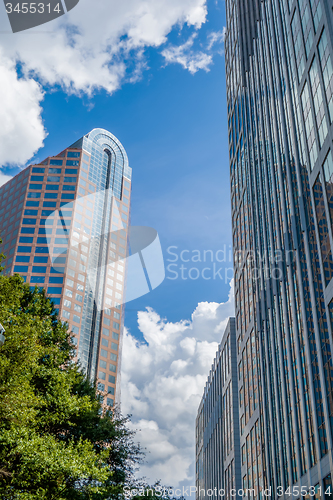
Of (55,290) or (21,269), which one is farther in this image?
(21,269)

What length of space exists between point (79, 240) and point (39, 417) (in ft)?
368

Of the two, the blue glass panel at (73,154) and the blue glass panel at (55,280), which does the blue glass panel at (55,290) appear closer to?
the blue glass panel at (55,280)

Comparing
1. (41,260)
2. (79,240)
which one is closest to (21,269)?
(41,260)

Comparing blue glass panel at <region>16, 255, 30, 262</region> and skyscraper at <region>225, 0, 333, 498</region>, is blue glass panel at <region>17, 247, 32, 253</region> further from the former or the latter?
skyscraper at <region>225, 0, 333, 498</region>

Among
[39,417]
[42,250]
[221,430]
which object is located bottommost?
[39,417]

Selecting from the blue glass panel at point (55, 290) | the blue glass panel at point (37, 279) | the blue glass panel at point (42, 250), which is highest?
the blue glass panel at point (42, 250)

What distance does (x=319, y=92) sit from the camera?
46406 millimetres

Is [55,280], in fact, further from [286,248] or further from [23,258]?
[286,248]

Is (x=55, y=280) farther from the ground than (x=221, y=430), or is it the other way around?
(x=55, y=280)

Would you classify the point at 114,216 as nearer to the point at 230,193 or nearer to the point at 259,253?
the point at 230,193

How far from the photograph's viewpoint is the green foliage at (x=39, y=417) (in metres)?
22.0

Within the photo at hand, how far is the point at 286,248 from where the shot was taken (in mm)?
55500

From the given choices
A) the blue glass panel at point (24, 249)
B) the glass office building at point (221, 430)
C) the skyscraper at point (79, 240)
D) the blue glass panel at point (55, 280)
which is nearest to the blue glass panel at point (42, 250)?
the skyscraper at point (79, 240)

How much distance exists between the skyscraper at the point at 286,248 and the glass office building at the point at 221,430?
516 centimetres
